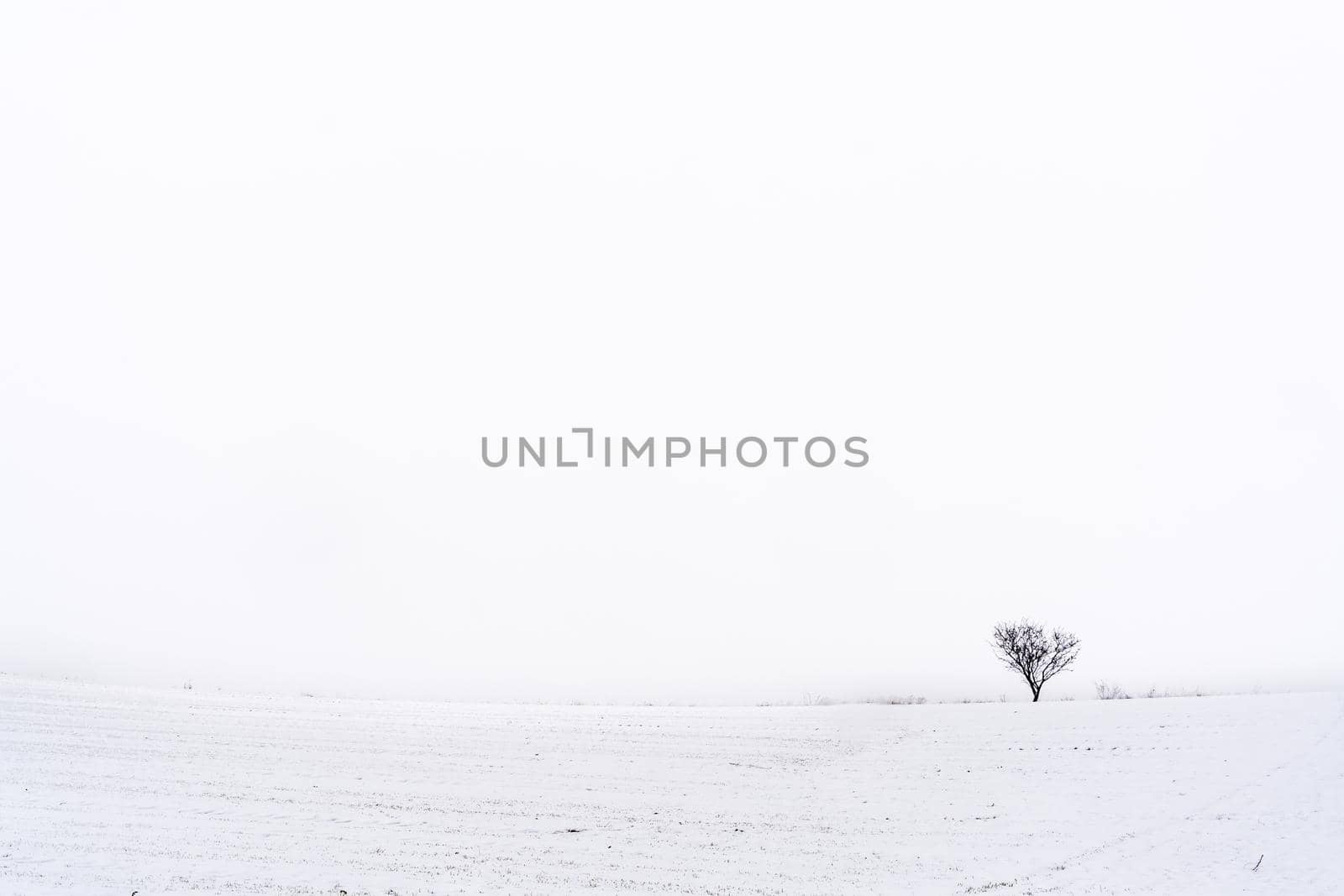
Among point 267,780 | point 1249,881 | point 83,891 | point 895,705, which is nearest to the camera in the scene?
point 83,891

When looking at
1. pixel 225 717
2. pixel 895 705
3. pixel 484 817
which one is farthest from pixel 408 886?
pixel 895 705

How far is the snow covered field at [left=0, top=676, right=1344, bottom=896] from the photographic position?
18688mm

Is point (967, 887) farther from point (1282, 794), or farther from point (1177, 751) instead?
point (1177, 751)

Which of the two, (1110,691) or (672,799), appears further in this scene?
(1110,691)

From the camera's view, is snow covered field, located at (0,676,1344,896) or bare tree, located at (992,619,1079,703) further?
bare tree, located at (992,619,1079,703)

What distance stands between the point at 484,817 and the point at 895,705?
70.7 ft

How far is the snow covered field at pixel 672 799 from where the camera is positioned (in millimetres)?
18688

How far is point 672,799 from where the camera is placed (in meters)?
25.1

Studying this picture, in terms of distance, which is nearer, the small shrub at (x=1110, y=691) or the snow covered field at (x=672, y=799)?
the snow covered field at (x=672, y=799)

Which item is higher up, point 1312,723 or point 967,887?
point 1312,723

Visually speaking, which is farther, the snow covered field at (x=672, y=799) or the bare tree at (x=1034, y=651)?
the bare tree at (x=1034, y=651)

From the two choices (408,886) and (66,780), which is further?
(66,780)

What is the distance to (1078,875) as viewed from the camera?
18.8 m

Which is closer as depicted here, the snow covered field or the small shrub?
the snow covered field
